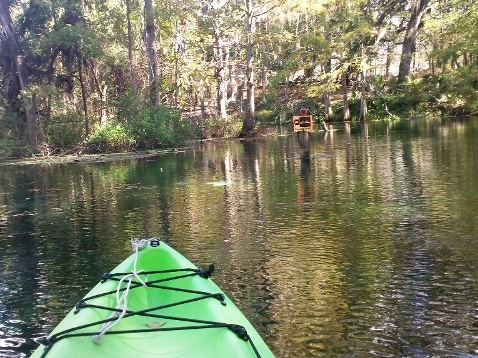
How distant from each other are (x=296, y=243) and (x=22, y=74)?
2306cm

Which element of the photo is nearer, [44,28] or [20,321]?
[20,321]

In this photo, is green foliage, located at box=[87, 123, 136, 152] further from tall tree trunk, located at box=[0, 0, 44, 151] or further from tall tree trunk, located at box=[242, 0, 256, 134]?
tall tree trunk, located at box=[242, 0, 256, 134]

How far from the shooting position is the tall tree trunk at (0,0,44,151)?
27.2 metres

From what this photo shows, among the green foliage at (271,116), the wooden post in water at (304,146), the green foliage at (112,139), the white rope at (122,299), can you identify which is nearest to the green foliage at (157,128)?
the green foliage at (112,139)

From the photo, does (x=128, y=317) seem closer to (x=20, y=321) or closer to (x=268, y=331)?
(x=268, y=331)

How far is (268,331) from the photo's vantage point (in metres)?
5.27

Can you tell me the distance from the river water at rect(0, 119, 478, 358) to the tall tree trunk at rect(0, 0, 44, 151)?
10.2 m

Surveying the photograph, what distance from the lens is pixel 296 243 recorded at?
8211 mm

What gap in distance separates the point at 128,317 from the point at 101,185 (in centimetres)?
1227

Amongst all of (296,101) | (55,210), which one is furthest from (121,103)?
(296,101)

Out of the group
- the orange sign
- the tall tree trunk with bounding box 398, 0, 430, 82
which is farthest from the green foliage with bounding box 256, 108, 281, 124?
the orange sign

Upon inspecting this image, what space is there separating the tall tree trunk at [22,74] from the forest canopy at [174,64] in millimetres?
53

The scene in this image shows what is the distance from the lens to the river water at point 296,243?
534 cm

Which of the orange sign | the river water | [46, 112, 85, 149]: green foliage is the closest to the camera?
the river water
